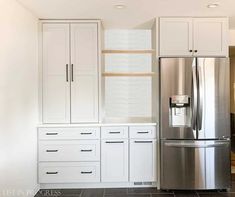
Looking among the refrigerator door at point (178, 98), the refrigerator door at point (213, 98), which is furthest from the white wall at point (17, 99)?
the refrigerator door at point (213, 98)

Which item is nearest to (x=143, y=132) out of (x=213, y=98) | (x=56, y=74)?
(x=213, y=98)

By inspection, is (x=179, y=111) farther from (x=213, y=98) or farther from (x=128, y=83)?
(x=128, y=83)

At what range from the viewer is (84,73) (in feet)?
12.3

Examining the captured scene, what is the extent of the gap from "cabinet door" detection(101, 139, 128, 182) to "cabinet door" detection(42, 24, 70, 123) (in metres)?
0.71

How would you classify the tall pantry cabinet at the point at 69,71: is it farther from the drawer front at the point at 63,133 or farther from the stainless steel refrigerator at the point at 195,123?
the stainless steel refrigerator at the point at 195,123

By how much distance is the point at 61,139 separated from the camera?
367cm

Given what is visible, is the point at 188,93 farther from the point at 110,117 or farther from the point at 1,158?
the point at 1,158

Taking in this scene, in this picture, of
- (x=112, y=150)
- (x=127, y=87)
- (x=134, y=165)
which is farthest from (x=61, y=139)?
(x=127, y=87)

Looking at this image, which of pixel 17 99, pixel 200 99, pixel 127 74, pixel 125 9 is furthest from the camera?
pixel 127 74

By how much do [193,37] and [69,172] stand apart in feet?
8.42

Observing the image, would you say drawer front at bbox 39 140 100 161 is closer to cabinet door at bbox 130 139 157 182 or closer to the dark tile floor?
the dark tile floor

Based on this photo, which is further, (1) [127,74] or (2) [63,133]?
(1) [127,74]

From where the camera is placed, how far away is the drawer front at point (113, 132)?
12.1 feet

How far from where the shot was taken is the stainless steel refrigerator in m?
3.50
